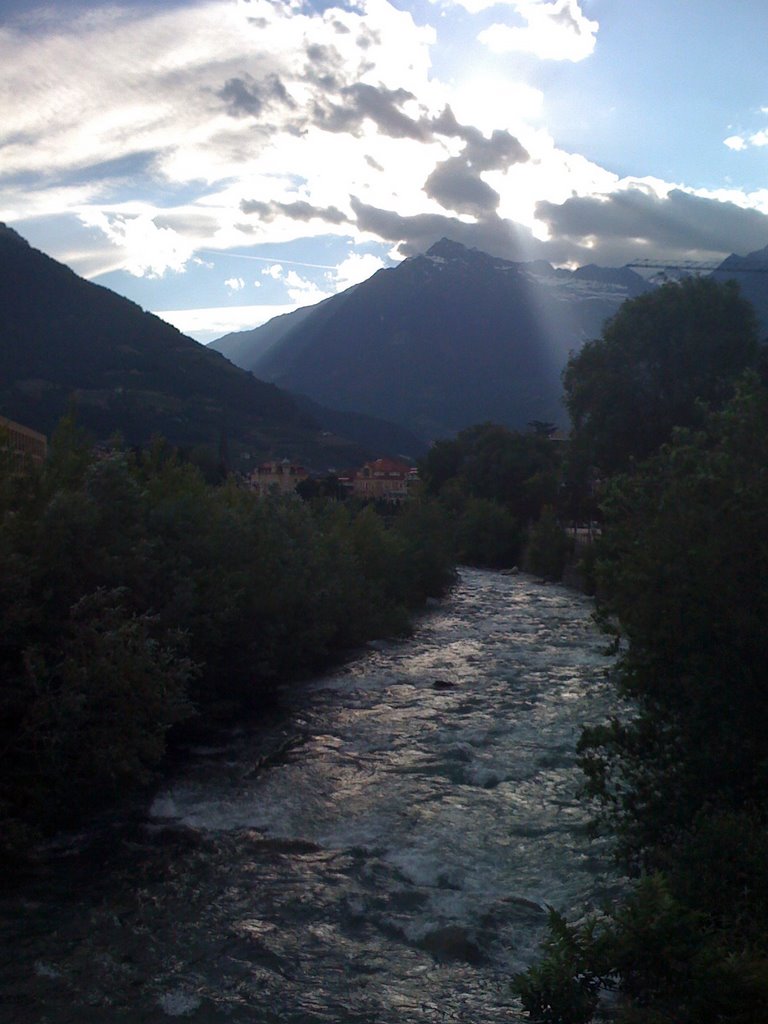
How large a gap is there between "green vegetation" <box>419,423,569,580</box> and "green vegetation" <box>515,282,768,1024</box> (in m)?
40.7

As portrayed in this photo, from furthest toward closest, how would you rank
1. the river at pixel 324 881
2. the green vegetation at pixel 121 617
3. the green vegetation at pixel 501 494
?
1. the green vegetation at pixel 501 494
2. the green vegetation at pixel 121 617
3. the river at pixel 324 881

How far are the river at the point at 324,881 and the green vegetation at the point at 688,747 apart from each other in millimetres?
1330

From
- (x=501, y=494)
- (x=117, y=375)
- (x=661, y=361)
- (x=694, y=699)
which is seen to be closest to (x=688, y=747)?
(x=694, y=699)

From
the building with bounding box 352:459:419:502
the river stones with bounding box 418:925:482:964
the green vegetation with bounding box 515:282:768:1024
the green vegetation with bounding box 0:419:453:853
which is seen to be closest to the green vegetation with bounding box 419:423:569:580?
the building with bounding box 352:459:419:502

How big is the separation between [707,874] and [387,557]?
25916mm

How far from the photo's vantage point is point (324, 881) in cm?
1023

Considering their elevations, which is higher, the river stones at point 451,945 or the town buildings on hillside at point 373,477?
the town buildings on hillside at point 373,477

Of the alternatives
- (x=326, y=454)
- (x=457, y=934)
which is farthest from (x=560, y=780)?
(x=326, y=454)

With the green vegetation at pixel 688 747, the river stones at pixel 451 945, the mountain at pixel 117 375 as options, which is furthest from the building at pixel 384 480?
the river stones at pixel 451 945

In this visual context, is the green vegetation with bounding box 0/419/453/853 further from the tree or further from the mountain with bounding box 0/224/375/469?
the mountain with bounding box 0/224/375/469

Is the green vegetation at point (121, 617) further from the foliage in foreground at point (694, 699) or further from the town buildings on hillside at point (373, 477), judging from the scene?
the town buildings on hillside at point (373, 477)

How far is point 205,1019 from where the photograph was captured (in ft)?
24.2

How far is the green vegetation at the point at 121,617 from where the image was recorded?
414 inches

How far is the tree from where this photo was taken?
3544 cm
